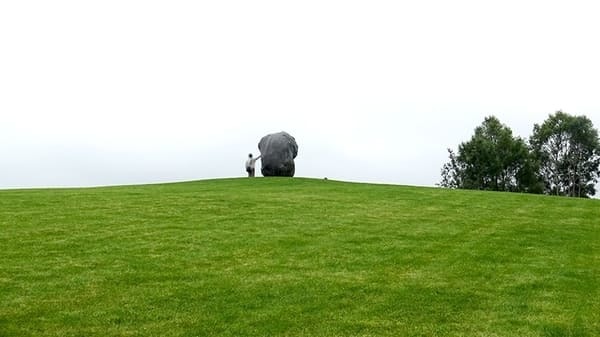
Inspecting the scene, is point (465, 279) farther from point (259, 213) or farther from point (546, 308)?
point (259, 213)

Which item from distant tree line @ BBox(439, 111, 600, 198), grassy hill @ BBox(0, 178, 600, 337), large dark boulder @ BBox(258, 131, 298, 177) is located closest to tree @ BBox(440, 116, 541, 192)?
distant tree line @ BBox(439, 111, 600, 198)

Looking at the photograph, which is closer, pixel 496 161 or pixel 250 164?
pixel 250 164

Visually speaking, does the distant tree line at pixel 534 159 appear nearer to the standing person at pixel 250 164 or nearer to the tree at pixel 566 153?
the tree at pixel 566 153

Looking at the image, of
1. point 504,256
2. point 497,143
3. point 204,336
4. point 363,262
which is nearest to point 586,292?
point 504,256

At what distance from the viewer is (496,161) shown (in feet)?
256

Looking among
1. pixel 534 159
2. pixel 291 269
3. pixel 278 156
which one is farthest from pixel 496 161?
pixel 291 269

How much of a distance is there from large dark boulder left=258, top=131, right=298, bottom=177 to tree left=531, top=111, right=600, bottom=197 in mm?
49099

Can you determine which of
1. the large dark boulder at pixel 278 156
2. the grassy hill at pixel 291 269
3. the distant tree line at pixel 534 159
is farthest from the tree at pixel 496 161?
the grassy hill at pixel 291 269

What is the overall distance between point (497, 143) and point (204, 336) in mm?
74506

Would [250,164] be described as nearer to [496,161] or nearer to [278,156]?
[278,156]

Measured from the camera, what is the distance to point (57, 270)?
14664mm

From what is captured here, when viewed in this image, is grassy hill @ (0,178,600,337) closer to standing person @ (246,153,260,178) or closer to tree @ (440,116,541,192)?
standing person @ (246,153,260,178)

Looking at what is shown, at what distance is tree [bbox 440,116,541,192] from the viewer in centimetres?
7881

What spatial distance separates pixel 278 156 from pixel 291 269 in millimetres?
31443
